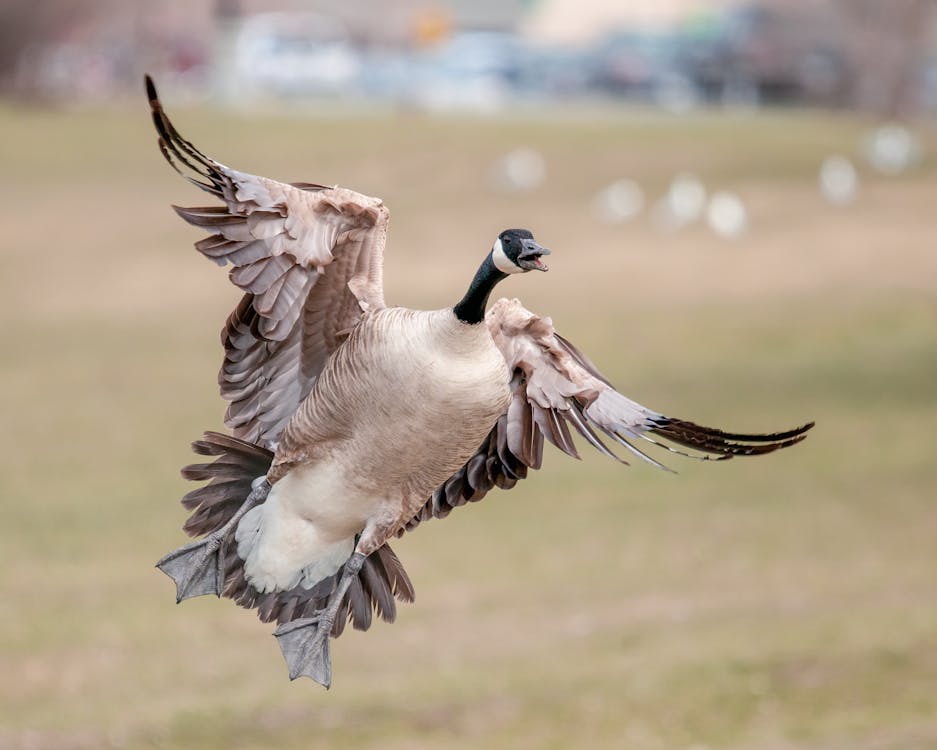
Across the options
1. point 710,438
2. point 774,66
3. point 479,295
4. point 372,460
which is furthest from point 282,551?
point 774,66

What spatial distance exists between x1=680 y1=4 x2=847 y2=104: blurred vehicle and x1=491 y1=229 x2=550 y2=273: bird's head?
127ft

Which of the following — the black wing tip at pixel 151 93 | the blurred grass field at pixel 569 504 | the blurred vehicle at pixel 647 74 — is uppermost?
the blurred vehicle at pixel 647 74

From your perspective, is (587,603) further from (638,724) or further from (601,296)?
(601,296)

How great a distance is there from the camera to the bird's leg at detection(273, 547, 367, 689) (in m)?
5.81

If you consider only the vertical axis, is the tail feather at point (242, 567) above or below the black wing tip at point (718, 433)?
below

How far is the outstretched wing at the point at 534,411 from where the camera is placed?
604cm

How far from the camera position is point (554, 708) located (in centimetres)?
953

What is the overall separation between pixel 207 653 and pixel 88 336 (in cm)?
1141

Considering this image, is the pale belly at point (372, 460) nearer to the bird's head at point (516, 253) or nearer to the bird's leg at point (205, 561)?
the bird's leg at point (205, 561)

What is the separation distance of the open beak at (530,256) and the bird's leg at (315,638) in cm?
132

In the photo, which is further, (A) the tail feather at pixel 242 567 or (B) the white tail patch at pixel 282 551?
(A) the tail feather at pixel 242 567

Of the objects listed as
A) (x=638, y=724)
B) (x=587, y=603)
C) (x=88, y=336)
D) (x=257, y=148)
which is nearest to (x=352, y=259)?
(x=638, y=724)

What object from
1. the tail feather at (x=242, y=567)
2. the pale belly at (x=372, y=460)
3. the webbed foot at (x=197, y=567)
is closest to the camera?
the pale belly at (x=372, y=460)

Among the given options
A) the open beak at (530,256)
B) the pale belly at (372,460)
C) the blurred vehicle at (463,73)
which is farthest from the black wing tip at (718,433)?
the blurred vehicle at (463,73)
